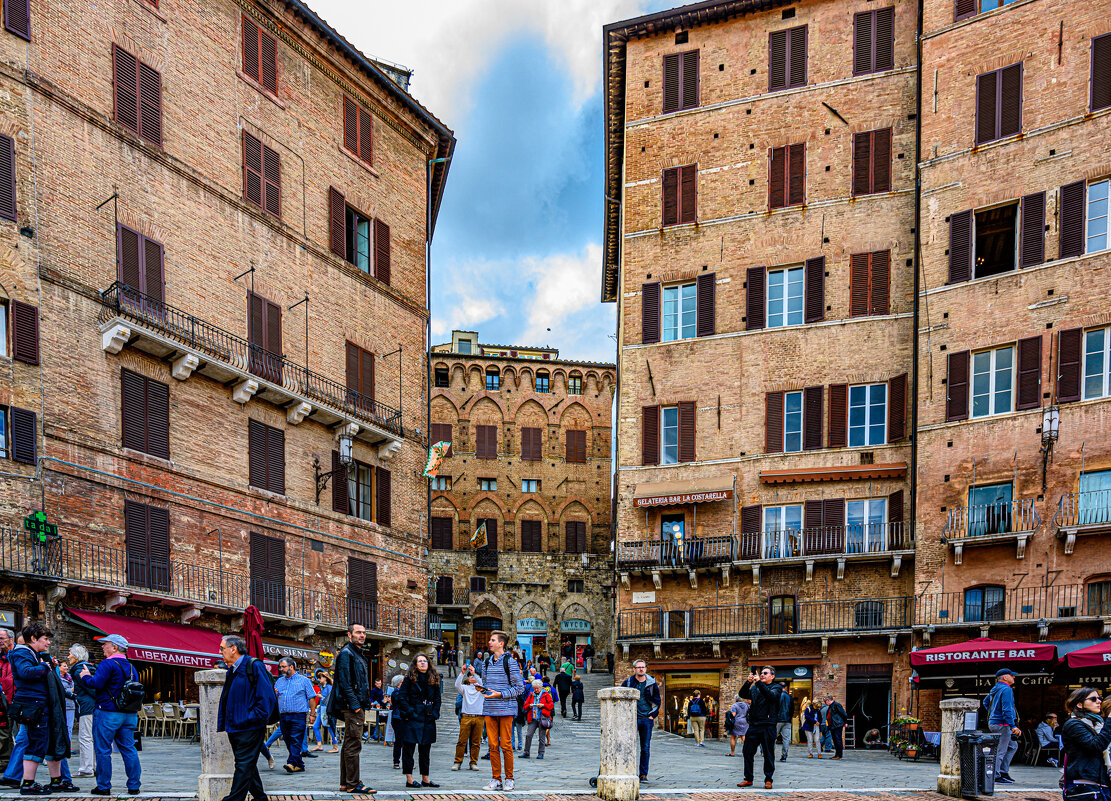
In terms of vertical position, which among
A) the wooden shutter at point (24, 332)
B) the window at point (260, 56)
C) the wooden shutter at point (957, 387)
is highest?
the window at point (260, 56)

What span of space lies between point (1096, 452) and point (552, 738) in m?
15.3

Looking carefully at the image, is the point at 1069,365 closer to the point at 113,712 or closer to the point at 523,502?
the point at 113,712

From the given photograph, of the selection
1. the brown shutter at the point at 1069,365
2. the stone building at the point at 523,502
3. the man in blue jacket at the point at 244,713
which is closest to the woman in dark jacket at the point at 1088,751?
the man in blue jacket at the point at 244,713

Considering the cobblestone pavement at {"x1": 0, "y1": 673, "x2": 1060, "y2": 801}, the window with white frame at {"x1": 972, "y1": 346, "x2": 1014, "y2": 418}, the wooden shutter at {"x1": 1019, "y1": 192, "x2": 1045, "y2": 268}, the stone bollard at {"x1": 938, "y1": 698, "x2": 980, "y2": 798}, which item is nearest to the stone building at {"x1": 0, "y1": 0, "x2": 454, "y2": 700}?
the cobblestone pavement at {"x1": 0, "y1": 673, "x2": 1060, "y2": 801}

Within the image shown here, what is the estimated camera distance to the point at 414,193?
4034 centimetres

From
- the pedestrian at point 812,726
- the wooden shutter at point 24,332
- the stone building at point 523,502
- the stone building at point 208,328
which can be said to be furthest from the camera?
the stone building at point 523,502

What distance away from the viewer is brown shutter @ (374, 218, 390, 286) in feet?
124

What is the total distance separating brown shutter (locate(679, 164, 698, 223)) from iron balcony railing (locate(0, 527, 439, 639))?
51.0ft

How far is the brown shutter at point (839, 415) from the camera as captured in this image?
34.8 meters

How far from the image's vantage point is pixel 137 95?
94.6 feet

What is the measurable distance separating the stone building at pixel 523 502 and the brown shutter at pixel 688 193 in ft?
74.9

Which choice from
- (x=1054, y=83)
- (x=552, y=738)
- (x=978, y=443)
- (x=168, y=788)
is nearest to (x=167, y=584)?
(x=552, y=738)

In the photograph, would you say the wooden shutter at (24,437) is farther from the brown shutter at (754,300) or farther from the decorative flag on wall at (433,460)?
the brown shutter at (754,300)

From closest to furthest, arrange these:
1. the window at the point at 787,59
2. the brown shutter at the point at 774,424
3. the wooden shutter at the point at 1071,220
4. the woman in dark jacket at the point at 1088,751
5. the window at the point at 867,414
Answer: the woman in dark jacket at the point at 1088,751, the wooden shutter at the point at 1071,220, the window at the point at 867,414, the brown shutter at the point at 774,424, the window at the point at 787,59
